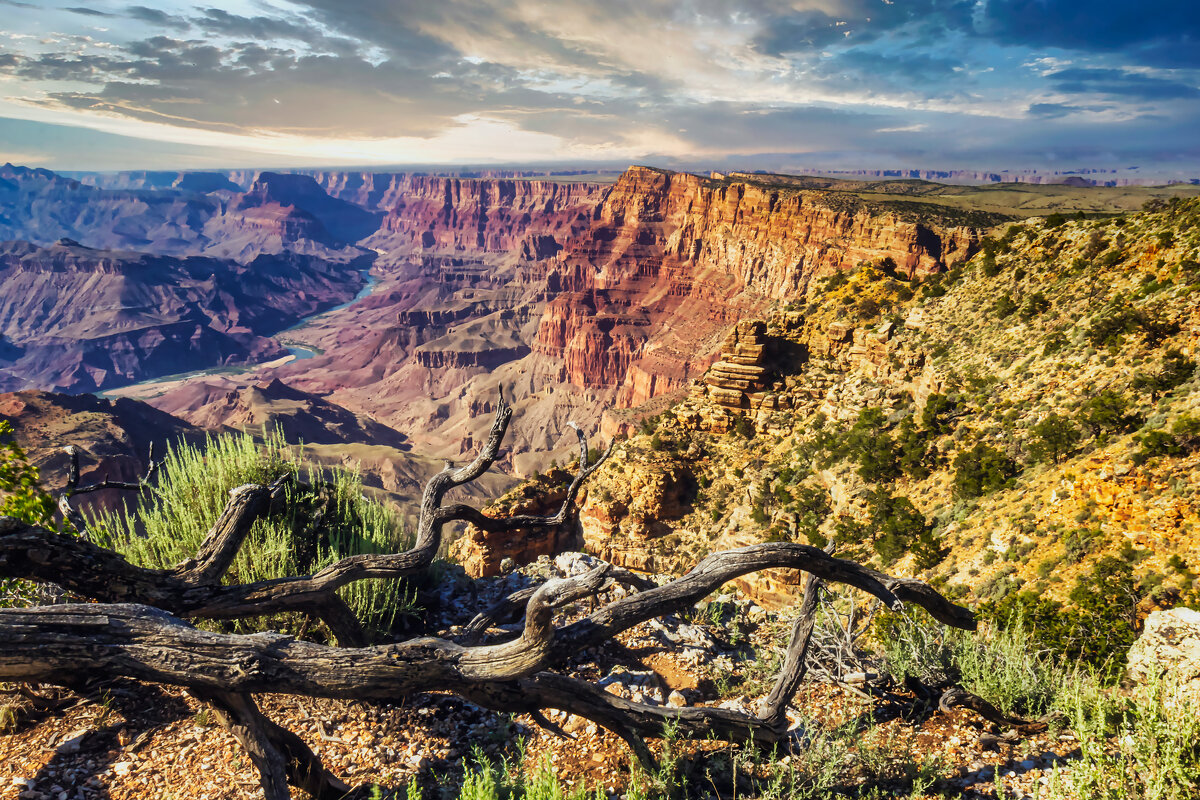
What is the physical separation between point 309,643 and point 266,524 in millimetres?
4195

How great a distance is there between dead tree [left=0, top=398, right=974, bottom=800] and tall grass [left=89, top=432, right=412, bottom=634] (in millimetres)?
1601

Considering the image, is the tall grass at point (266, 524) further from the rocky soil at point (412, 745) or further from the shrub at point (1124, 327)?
the shrub at point (1124, 327)

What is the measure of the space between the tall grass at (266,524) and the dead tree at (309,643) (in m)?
1.60

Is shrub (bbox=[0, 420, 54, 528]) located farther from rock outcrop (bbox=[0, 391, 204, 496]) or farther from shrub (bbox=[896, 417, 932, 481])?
rock outcrop (bbox=[0, 391, 204, 496])

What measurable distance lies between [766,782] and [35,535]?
6922 mm

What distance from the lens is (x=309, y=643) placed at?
446cm

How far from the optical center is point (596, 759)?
5.39m

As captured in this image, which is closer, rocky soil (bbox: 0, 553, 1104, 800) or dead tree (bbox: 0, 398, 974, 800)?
dead tree (bbox: 0, 398, 974, 800)

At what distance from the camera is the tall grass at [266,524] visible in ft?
25.1

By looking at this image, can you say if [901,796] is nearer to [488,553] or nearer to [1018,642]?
[1018,642]

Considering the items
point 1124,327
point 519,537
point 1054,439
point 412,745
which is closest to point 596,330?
point 519,537

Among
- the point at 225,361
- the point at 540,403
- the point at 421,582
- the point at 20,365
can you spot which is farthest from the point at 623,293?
the point at 20,365

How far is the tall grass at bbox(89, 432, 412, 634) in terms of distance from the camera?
7.64 metres

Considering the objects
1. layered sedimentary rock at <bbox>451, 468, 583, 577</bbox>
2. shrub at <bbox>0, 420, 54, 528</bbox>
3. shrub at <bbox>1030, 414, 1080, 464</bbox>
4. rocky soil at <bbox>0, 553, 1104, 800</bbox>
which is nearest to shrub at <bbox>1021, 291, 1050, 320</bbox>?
shrub at <bbox>1030, 414, 1080, 464</bbox>
